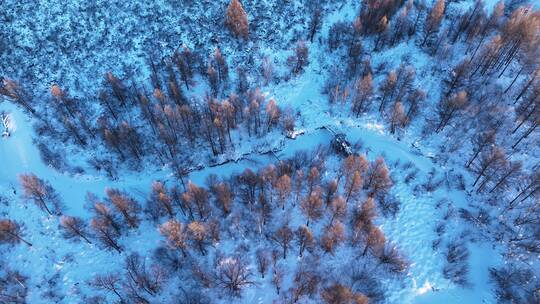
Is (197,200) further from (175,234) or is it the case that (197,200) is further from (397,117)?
(397,117)

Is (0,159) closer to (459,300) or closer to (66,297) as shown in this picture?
(66,297)

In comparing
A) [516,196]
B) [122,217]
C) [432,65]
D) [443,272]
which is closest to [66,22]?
[122,217]

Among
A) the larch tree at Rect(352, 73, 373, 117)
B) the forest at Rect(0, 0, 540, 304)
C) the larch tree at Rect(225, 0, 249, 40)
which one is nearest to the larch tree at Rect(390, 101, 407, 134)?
the forest at Rect(0, 0, 540, 304)

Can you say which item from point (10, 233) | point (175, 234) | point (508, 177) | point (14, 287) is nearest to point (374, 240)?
point (508, 177)

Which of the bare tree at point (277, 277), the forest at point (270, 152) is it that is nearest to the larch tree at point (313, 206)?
the forest at point (270, 152)

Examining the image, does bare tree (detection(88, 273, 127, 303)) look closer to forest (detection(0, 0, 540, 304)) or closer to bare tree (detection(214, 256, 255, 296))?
forest (detection(0, 0, 540, 304))
